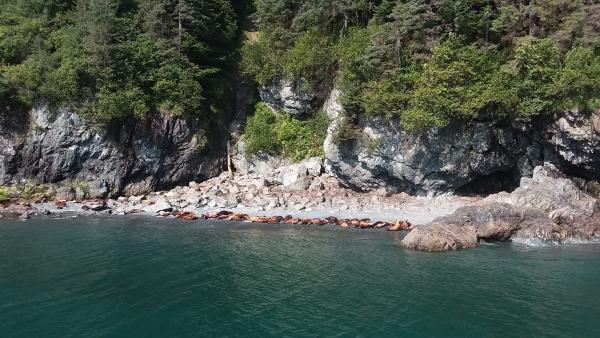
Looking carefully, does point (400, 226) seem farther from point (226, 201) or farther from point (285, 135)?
point (285, 135)

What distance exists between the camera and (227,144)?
51.2 meters

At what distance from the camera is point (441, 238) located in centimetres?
2755

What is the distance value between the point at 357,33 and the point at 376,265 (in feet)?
80.1

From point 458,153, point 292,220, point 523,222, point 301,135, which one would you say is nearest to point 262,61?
point 301,135

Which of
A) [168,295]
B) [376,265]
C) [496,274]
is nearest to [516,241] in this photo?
[496,274]

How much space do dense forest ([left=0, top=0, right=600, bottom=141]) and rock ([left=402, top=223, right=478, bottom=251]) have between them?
9.02m

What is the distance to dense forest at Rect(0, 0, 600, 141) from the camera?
33.0 meters

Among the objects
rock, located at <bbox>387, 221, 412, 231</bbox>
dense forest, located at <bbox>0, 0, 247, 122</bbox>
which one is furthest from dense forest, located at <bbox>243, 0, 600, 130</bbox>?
dense forest, located at <bbox>0, 0, 247, 122</bbox>

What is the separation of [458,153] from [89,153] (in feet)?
108

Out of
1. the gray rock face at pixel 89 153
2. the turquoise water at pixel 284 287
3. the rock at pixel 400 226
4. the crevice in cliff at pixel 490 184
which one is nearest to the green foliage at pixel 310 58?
the gray rock face at pixel 89 153

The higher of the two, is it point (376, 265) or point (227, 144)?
point (227, 144)

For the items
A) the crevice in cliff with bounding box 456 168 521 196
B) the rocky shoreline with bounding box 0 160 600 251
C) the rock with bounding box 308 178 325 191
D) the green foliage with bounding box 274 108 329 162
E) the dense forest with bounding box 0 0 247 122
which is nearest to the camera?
the rocky shoreline with bounding box 0 160 600 251

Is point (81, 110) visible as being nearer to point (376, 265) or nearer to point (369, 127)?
point (369, 127)

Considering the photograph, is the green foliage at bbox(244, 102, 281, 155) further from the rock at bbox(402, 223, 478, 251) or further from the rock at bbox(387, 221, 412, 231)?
the rock at bbox(402, 223, 478, 251)
